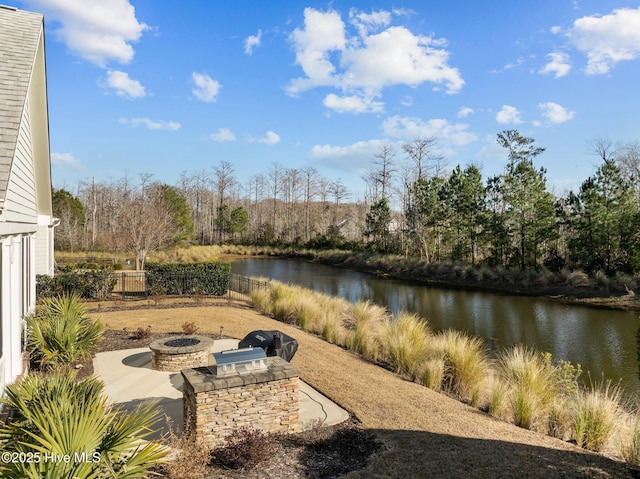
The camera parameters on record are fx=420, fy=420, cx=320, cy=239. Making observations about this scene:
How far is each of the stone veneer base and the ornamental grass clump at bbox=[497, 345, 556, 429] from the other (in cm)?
353

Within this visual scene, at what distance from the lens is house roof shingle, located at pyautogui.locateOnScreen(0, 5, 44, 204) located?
450cm

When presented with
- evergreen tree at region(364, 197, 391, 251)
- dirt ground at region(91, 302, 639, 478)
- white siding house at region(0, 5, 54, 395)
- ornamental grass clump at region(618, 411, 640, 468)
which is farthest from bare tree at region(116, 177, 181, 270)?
ornamental grass clump at region(618, 411, 640, 468)

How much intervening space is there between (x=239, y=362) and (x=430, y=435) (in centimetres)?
268

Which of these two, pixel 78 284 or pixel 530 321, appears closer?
pixel 78 284

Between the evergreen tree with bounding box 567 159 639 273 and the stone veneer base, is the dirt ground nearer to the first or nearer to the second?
the stone veneer base

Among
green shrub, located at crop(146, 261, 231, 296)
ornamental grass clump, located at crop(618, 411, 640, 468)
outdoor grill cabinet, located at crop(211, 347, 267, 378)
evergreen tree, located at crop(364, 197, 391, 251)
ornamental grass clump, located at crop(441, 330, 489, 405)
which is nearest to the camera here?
ornamental grass clump, located at crop(618, 411, 640, 468)

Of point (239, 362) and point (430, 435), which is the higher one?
point (239, 362)

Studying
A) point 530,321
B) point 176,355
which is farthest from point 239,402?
point 530,321

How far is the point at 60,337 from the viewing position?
7.56m

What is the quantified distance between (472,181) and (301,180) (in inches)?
1243

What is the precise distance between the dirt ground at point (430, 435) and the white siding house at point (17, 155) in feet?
15.3

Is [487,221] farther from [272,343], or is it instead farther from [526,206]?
[272,343]

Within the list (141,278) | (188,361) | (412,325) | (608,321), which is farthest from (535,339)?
(141,278)

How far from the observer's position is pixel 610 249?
75.0ft
